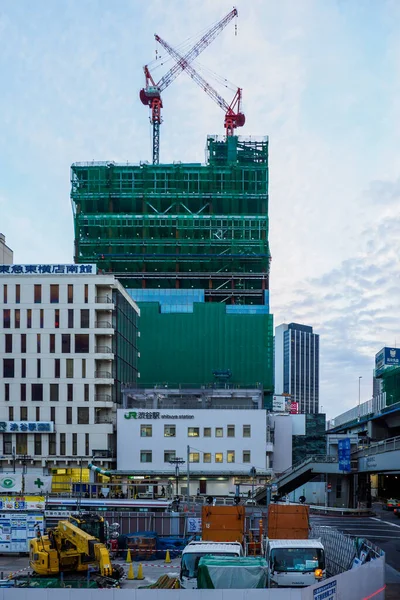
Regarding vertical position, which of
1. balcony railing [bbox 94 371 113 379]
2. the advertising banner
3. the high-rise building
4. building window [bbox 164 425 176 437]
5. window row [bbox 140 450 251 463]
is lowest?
window row [bbox 140 450 251 463]

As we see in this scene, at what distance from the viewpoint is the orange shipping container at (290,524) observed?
133ft

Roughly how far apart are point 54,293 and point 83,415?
1462cm

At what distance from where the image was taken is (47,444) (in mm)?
88688

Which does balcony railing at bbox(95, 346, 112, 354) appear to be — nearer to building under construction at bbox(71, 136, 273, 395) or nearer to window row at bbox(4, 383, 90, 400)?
window row at bbox(4, 383, 90, 400)

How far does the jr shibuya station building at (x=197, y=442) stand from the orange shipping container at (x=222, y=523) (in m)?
48.8

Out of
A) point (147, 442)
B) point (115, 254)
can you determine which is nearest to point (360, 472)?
point (147, 442)

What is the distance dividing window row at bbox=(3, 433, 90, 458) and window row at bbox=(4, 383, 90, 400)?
13.5 ft

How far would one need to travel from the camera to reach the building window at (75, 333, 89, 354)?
89875 mm

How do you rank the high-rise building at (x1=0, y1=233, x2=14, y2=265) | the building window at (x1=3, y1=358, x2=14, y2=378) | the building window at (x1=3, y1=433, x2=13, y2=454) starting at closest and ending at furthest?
the building window at (x1=3, y1=433, x2=13, y2=454) → the building window at (x1=3, y1=358, x2=14, y2=378) → the high-rise building at (x1=0, y1=233, x2=14, y2=265)

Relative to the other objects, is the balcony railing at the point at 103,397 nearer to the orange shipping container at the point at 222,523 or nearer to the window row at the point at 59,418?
the window row at the point at 59,418

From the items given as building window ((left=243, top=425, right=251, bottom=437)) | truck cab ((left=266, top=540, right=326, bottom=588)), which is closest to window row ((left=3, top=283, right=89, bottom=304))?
Result: building window ((left=243, top=425, right=251, bottom=437))

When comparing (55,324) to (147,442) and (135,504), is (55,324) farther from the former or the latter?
(135,504)

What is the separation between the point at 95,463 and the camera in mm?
88750

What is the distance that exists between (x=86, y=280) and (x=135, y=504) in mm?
40465
